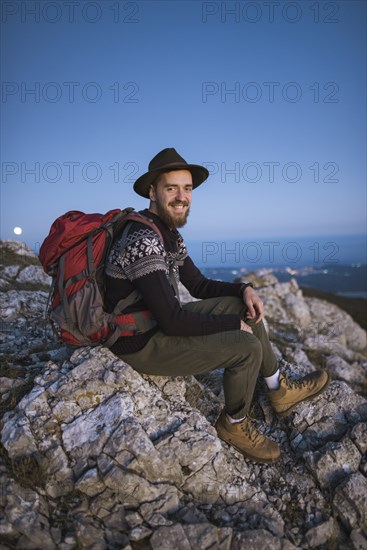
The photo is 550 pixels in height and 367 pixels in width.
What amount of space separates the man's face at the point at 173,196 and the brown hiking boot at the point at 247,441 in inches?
116

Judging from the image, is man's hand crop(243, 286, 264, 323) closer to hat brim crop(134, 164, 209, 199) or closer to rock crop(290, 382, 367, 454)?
rock crop(290, 382, 367, 454)

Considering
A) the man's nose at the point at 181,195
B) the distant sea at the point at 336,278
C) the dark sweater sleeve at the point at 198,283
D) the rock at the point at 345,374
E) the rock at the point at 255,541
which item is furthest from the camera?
the distant sea at the point at 336,278

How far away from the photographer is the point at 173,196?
5.34 m

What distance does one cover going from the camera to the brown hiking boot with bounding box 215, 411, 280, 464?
497cm

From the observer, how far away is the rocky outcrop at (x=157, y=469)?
151 inches

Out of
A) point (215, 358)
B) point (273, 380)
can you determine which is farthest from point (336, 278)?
point (215, 358)

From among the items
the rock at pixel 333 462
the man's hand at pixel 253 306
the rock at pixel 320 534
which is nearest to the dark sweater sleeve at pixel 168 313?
the man's hand at pixel 253 306

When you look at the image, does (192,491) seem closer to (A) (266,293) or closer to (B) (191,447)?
(B) (191,447)

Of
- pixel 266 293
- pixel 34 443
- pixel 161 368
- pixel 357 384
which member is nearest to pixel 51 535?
pixel 34 443

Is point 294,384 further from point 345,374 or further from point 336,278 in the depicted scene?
point 336,278

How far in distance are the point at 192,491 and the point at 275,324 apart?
52.8 ft

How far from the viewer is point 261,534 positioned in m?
3.91

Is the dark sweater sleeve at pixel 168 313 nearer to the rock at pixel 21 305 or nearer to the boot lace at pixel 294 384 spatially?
the boot lace at pixel 294 384

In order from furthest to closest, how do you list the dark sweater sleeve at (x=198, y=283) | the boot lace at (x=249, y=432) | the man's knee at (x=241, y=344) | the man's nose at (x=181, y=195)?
the dark sweater sleeve at (x=198, y=283), the man's nose at (x=181, y=195), the boot lace at (x=249, y=432), the man's knee at (x=241, y=344)
